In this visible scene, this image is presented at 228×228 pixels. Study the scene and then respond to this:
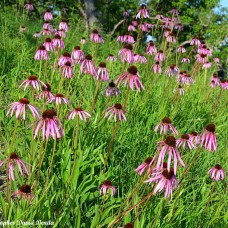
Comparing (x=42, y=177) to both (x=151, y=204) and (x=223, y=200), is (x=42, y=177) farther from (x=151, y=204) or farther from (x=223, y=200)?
(x=223, y=200)

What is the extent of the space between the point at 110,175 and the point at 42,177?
0.46 m

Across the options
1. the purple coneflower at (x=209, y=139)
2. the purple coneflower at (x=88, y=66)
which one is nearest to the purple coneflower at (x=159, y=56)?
the purple coneflower at (x=88, y=66)

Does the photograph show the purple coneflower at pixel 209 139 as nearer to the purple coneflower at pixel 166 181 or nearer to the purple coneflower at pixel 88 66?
the purple coneflower at pixel 166 181

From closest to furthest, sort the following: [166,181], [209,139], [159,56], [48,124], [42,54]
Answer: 1. [166,181]
2. [48,124]
3. [209,139]
4. [42,54]
5. [159,56]

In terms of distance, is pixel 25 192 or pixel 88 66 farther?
pixel 88 66

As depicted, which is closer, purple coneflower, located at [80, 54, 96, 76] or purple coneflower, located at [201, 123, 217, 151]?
purple coneflower, located at [201, 123, 217, 151]

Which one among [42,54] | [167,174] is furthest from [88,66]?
[167,174]

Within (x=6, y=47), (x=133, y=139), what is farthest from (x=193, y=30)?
(x=133, y=139)

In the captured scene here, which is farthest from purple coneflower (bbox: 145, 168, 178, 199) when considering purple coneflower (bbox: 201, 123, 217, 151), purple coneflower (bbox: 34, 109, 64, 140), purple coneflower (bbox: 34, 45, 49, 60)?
purple coneflower (bbox: 34, 45, 49, 60)

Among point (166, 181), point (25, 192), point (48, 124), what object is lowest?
point (25, 192)

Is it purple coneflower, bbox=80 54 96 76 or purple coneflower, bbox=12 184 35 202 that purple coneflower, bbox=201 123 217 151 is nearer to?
purple coneflower, bbox=12 184 35 202

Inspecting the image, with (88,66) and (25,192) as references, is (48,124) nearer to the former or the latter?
(25,192)

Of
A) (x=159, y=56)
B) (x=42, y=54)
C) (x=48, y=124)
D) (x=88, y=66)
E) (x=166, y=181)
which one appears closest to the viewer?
(x=166, y=181)

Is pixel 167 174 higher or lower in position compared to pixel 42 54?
lower
